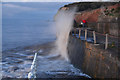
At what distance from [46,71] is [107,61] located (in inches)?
174

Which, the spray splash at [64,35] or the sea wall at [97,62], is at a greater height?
the spray splash at [64,35]

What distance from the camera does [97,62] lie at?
7.24 metres

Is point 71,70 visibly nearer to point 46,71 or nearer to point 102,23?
point 46,71

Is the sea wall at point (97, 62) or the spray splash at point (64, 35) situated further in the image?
the spray splash at point (64, 35)

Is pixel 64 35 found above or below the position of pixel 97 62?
above

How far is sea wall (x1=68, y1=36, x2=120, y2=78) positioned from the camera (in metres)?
5.95

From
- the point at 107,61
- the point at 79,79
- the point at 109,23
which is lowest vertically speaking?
the point at 79,79

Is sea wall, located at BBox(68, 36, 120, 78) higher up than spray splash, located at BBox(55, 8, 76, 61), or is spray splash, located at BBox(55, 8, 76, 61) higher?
spray splash, located at BBox(55, 8, 76, 61)

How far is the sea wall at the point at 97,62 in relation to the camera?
234 inches

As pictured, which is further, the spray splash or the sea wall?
the spray splash

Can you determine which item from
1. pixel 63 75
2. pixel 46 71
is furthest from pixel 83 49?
pixel 46 71

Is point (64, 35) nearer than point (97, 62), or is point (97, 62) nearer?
point (97, 62)

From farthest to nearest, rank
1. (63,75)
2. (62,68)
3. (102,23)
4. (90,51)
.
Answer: (102,23), (62,68), (63,75), (90,51)

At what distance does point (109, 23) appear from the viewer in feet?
39.4
